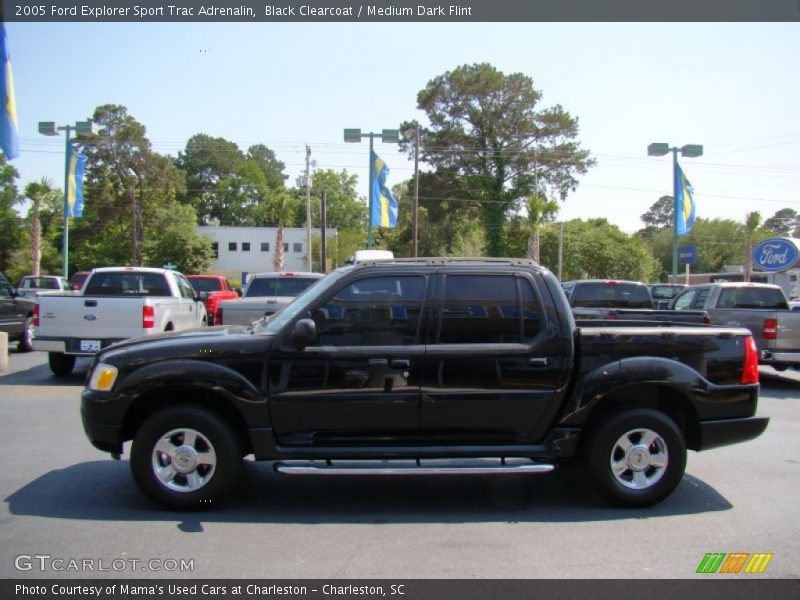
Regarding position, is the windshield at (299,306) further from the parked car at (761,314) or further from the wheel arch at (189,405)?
the parked car at (761,314)

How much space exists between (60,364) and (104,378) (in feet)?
24.7

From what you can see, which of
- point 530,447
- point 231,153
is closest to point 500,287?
point 530,447

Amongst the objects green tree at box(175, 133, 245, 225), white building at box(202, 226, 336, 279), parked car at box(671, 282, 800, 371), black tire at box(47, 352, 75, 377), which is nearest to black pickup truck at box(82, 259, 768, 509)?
parked car at box(671, 282, 800, 371)

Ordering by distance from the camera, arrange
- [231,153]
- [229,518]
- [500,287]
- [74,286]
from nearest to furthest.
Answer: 1. [229,518]
2. [500,287]
3. [74,286]
4. [231,153]

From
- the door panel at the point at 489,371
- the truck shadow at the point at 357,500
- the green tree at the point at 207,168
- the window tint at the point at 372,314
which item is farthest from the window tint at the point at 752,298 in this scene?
the green tree at the point at 207,168

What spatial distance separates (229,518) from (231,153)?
97969mm

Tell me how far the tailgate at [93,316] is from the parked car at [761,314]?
9589 millimetres

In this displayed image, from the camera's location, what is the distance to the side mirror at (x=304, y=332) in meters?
4.93

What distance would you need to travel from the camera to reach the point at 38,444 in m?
7.08

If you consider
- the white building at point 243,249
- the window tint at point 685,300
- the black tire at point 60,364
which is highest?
the white building at point 243,249

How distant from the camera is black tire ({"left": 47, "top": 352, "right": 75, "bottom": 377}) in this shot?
38.1 feet

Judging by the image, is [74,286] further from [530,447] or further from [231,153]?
[231,153]

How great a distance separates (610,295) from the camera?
45.9 feet

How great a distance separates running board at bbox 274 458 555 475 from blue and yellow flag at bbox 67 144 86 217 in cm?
2708
